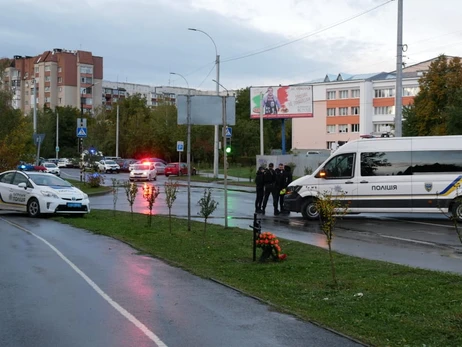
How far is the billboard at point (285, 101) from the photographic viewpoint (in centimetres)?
5709

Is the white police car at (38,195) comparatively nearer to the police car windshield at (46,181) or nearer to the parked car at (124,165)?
the police car windshield at (46,181)

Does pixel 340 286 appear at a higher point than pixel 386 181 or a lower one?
lower

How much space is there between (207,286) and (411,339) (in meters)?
3.62

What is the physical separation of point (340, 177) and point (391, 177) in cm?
160

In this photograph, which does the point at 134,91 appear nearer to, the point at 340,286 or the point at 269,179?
the point at 269,179

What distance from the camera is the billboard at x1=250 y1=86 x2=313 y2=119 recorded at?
57.1m

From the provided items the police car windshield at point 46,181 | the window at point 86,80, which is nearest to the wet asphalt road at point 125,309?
the police car windshield at point 46,181

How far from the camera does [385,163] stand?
19578 millimetres

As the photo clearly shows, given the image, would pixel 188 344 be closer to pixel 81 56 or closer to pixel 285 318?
pixel 285 318

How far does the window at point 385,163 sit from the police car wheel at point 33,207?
1040 centimetres

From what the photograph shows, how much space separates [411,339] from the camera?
20.4ft

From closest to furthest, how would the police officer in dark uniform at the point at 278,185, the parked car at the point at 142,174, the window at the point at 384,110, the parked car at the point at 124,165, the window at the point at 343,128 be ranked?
the police officer in dark uniform at the point at 278,185 → the parked car at the point at 142,174 → the parked car at the point at 124,165 → the window at the point at 384,110 → the window at the point at 343,128

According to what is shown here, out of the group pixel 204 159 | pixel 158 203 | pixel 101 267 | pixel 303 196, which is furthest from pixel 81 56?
pixel 101 267

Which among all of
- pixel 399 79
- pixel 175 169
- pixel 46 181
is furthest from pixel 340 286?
pixel 175 169
